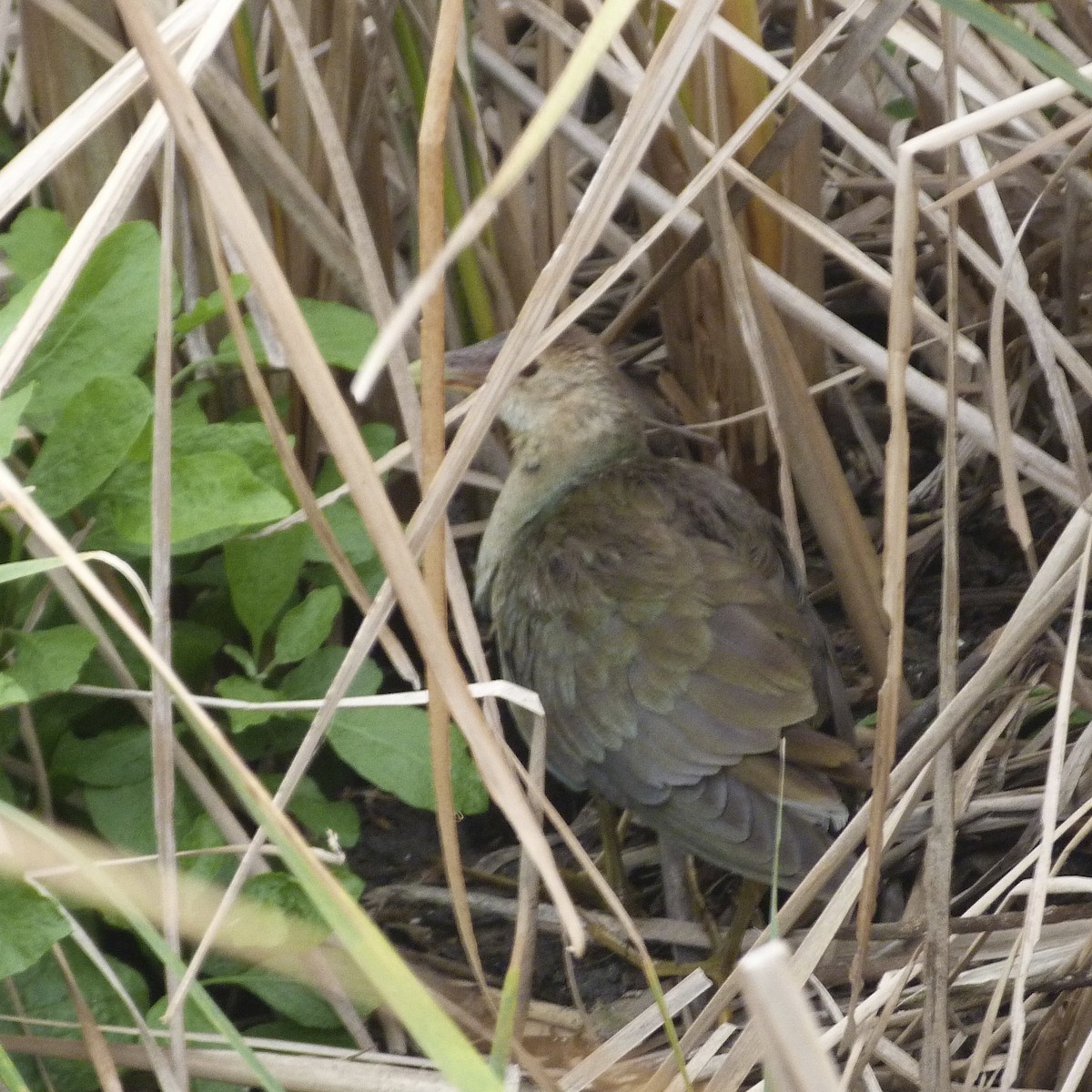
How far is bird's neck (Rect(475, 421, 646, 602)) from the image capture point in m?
2.22

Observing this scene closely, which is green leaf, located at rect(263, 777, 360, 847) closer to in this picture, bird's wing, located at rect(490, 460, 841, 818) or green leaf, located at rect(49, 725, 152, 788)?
green leaf, located at rect(49, 725, 152, 788)

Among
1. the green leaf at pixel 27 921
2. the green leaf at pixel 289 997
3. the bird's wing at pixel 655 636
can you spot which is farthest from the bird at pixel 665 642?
the green leaf at pixel 27 921

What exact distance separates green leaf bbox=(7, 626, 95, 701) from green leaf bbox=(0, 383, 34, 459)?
239 mm

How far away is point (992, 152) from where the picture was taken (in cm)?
220

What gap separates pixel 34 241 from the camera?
1.69 meters

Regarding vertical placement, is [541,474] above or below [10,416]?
below

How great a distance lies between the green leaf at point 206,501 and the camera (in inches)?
61.0

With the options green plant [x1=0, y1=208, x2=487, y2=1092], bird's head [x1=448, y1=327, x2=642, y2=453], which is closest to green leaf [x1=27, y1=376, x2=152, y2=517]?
green plant [x1=0, y1=208, x2=487, y2=1092]

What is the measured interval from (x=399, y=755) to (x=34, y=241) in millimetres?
729

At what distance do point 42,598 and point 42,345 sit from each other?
29 cm

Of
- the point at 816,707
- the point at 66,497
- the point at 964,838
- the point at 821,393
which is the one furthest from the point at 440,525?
the point at 821,393

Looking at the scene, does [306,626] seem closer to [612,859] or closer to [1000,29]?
[612,859]

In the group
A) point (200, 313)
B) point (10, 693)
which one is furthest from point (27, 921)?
point (200, 313)

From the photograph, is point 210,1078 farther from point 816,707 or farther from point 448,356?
point 448,356
